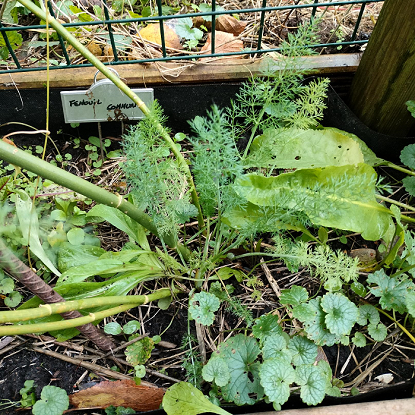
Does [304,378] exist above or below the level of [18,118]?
below

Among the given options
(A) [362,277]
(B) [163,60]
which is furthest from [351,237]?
(B) [163,60]

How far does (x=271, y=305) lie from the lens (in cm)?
116

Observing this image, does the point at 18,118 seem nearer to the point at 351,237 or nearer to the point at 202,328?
the point at 202,328

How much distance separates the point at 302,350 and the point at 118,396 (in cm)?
47

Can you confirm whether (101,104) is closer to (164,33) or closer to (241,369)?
(164,33)

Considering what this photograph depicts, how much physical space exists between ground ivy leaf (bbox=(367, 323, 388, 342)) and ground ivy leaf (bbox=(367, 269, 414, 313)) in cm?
5

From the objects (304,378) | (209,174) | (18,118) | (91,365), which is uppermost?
(209,174)

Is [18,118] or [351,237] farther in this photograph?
[18,118]

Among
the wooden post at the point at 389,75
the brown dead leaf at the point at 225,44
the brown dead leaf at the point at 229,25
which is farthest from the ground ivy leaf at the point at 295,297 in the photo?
the brown dead leaf at the point at 229,25

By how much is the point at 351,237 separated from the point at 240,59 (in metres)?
0.74

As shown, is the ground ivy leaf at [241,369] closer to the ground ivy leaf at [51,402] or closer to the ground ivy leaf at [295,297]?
the ground ivy leaf at [295,297]

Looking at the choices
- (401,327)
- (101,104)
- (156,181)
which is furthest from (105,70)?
(401,327)

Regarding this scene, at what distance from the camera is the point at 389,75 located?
1251mm

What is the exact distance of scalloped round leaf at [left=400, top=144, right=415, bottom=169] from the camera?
4.16 feet
